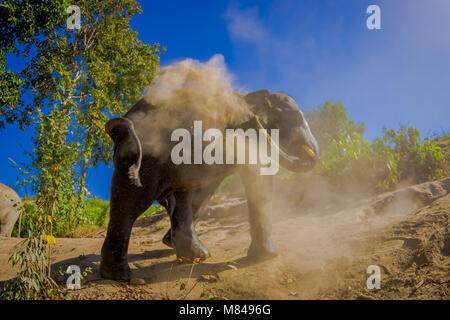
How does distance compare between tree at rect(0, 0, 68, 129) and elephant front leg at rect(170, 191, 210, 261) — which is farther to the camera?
tree at rect(0, 0, 68, 129)

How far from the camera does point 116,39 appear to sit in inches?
432

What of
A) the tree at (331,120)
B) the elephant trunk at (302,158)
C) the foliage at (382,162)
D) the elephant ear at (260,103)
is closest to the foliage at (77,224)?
the elephant ear at (260,103)

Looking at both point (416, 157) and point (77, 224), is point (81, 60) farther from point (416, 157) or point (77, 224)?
point (416, 157)

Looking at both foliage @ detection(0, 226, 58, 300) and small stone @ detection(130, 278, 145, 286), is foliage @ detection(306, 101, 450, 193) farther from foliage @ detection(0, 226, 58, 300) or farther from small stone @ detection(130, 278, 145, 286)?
foliage @ detection(0, 226, 58, 300)

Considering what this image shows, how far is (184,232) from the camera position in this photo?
3840 millimetres

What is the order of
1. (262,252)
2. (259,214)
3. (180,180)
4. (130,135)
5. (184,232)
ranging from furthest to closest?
(184,232)
(259,214)
(262,252)
(180,180)
(130,135)

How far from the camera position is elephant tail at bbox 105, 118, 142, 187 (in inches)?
104

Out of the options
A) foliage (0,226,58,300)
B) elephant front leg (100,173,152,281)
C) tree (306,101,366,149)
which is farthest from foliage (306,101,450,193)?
tree (306,101,366,149)

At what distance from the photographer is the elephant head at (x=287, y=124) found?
4.20 meters

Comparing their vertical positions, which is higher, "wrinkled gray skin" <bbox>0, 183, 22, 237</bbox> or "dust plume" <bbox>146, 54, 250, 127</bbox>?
"dust plume" <bbox>146, 54, 250, 127</bbox>

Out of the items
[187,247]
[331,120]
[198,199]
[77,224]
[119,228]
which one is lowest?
[187,247]

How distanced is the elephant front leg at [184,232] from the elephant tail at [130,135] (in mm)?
1230

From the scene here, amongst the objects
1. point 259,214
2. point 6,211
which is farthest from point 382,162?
point 6,211

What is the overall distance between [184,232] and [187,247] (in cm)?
20
